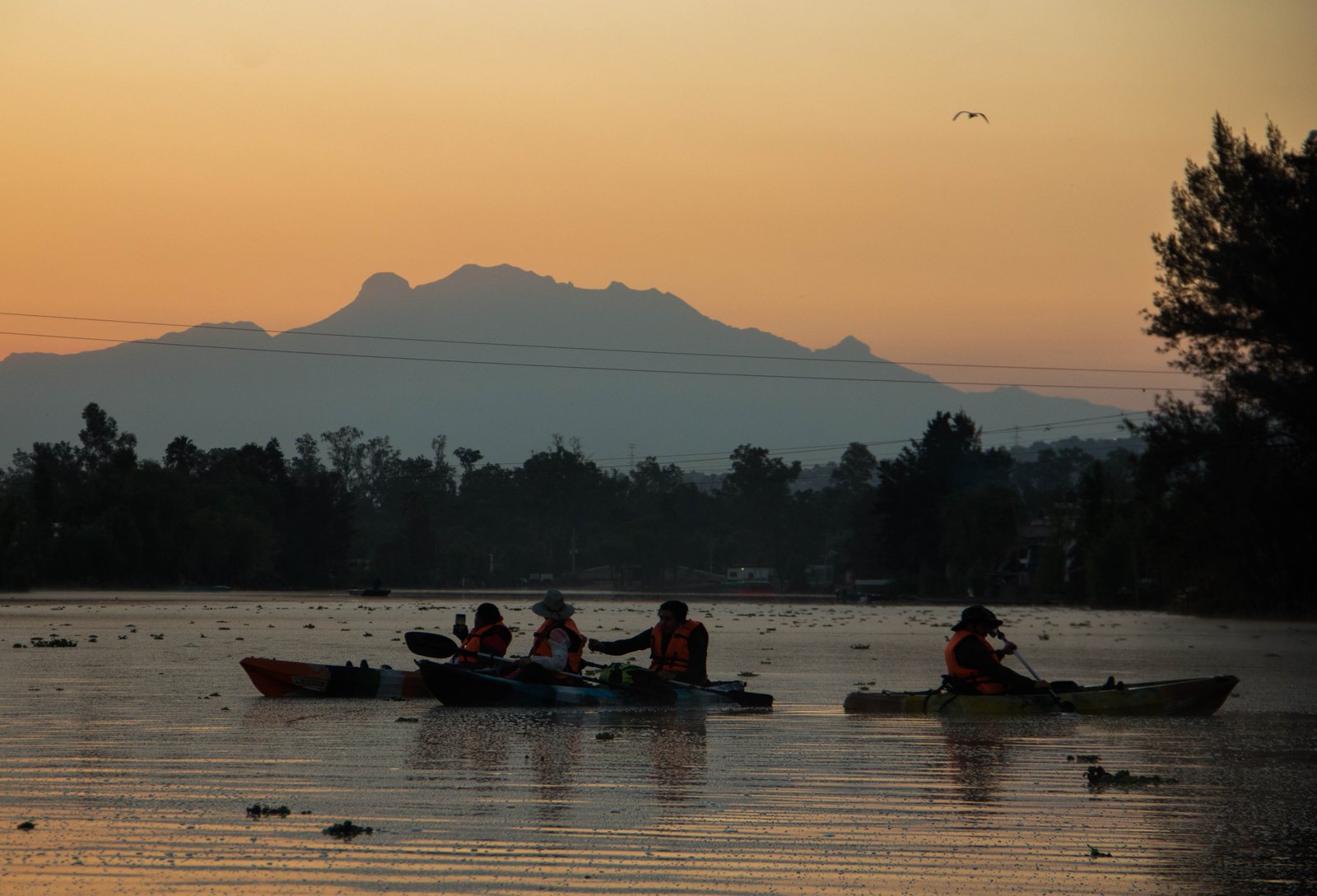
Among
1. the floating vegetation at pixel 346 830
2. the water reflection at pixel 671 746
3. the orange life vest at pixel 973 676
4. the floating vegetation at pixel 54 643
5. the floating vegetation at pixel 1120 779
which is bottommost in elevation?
the floating vegetation at pixel 54 643

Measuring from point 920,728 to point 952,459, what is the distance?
13331 cm

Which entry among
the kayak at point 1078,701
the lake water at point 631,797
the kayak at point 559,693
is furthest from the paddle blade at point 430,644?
the kayak at point 1078,701

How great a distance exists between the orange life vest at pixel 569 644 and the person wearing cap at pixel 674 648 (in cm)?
24

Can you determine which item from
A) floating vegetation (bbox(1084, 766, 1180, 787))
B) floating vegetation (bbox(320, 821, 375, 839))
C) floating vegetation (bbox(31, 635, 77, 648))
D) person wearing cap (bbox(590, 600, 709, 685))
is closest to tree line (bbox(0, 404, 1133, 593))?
floating vegetation (bbox(31, 635, 77, 648))

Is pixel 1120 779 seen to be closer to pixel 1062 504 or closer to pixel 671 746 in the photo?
pixel 671 746

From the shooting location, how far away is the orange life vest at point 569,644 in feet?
73.0

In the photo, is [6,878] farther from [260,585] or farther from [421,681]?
[260,585]

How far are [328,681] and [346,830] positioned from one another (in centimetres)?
1261

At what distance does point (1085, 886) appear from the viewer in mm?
9188

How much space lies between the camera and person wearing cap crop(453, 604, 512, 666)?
2239cm

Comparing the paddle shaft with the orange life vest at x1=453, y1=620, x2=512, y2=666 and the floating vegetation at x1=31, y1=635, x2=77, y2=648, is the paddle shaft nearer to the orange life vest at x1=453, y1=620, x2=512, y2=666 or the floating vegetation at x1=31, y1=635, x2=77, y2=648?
the orange life vest at x1=453, y1=620, x2=512, y2=666

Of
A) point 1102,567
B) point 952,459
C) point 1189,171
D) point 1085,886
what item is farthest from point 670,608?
point 952,459

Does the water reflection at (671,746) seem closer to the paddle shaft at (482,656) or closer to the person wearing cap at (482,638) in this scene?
the paddle shaft at (482,656)

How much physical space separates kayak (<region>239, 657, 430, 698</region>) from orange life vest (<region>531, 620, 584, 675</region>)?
1.99 metres
